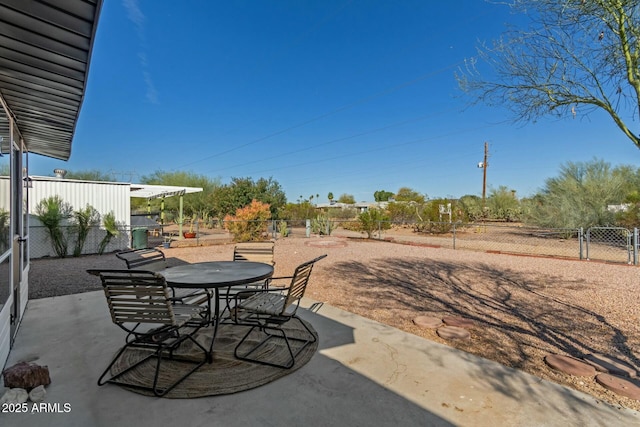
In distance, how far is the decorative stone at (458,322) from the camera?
3.53 meters

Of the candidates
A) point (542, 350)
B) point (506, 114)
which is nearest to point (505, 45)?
point (506, 114)

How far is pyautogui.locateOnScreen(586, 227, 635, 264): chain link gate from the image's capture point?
26.6 feet

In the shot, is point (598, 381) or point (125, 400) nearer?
point (125, 400)

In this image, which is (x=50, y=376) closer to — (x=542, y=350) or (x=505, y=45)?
(x=542, y=350)

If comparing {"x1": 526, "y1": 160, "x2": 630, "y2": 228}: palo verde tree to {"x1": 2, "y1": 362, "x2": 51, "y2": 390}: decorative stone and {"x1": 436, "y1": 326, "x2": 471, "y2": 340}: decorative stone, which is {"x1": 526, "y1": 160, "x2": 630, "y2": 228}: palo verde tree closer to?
{"x1": 436, "y1": 326, "x2": 471, "y2": 340}: decorative stone

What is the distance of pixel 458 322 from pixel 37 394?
3.76 meters

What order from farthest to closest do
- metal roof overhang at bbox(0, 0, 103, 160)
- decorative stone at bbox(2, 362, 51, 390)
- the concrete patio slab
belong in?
decorative stone at bbox(2, 362, 51, 390) < the concrete patio slab < metal roof overhang at bbox(0, 0, 103, 160)

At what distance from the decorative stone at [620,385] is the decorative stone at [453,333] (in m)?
1.03

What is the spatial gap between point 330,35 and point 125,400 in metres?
18.6

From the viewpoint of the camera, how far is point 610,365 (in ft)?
8.52

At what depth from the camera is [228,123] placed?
27531 mm

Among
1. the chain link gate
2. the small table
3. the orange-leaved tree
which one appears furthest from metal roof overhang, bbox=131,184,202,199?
the chain link gate

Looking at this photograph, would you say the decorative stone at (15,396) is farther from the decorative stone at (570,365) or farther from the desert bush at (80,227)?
the desert bush at (80,227)

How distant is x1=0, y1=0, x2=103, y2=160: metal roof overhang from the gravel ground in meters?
3.26
